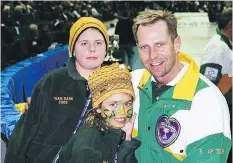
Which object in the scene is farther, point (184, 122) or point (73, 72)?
point (73, 72)

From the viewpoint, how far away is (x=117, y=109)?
2.25 metres

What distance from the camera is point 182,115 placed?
196cm

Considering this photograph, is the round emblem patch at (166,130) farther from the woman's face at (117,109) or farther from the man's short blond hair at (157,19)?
the man's short blond hair at (157,19)

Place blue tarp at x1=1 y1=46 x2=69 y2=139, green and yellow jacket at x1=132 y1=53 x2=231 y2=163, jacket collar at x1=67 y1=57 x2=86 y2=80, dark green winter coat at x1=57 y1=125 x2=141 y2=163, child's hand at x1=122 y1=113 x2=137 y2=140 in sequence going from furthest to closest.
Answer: blue tarp at x1=1 y1=46 x2=69 y2=139 → jacket collar at x1=67 y1=57 x2=86 y2=80 → child's hand at x1=122 y1=113 x2=137 y2=140 → dark green winter coat at x1=57 y1=125 x2=141 y2=163 → green and yellow jacket at x1=132 y1=53 x2=231 y2=163

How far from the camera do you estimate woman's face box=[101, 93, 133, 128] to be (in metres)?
2.24

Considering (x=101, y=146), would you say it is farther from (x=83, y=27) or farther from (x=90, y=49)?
(x=83, y=27)

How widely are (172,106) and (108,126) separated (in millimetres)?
393

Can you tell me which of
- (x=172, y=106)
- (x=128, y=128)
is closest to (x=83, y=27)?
(x=128, y=128)

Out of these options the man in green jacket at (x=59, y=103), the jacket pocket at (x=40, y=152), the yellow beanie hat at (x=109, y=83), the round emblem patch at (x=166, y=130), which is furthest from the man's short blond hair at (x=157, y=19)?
the jacket pocket at (x=40, y=152)

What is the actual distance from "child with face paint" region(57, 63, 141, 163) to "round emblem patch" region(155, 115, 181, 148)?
0.53 feet

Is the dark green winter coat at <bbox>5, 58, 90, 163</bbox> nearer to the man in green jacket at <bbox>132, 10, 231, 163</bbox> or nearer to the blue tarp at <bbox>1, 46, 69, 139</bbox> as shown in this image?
the man in green jacket at <bbox>132, 10, 231, 163</bbox>

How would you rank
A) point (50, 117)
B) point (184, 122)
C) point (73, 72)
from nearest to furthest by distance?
1. point (184, 122)
2. point (50, 117)
3. point (73, 72)

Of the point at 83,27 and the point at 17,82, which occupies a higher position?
the point at 83,27

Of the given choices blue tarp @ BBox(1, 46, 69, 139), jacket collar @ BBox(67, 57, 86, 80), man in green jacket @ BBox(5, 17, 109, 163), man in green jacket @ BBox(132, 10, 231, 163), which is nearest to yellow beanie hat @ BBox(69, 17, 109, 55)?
man in green jacket @ BBox(5, 17, 109, 163)
